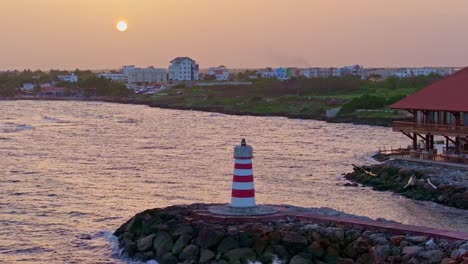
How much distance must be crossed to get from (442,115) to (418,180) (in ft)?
15.4

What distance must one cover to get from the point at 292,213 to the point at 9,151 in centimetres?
2643

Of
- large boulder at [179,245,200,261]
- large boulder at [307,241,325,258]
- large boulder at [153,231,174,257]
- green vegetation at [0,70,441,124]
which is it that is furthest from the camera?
green vegetation at [0,70,441,124]

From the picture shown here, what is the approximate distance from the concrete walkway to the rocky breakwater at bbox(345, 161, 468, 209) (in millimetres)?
8406

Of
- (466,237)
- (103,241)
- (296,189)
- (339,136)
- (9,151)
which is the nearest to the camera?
(466,237)

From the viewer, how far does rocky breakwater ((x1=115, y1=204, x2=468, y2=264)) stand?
13875 millimetres

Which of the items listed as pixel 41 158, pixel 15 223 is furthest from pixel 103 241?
pixel 41 158

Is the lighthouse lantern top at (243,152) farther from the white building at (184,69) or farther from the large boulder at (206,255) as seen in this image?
the white building at (184,69)

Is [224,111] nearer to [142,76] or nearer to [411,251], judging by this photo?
[411,251]

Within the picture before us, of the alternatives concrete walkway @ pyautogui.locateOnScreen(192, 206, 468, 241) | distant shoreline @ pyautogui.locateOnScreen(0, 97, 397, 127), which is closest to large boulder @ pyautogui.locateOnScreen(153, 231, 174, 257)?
concrete walkway @ pyautogui.locateOnScreen(192, 206, 468, 241)

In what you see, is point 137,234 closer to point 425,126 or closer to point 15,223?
point 15,223

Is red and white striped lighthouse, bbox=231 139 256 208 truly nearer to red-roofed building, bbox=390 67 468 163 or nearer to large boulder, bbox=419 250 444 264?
large boulder, bbox=419 250 444 264

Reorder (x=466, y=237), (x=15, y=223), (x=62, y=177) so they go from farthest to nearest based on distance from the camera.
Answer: (x=62, y=177) → (x=15, y=223) → (x=466, y=237)

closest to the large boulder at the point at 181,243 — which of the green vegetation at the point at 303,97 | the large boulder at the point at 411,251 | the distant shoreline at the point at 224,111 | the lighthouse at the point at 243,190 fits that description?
the lighthouse at the point at 243,190

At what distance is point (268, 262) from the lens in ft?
47.0
